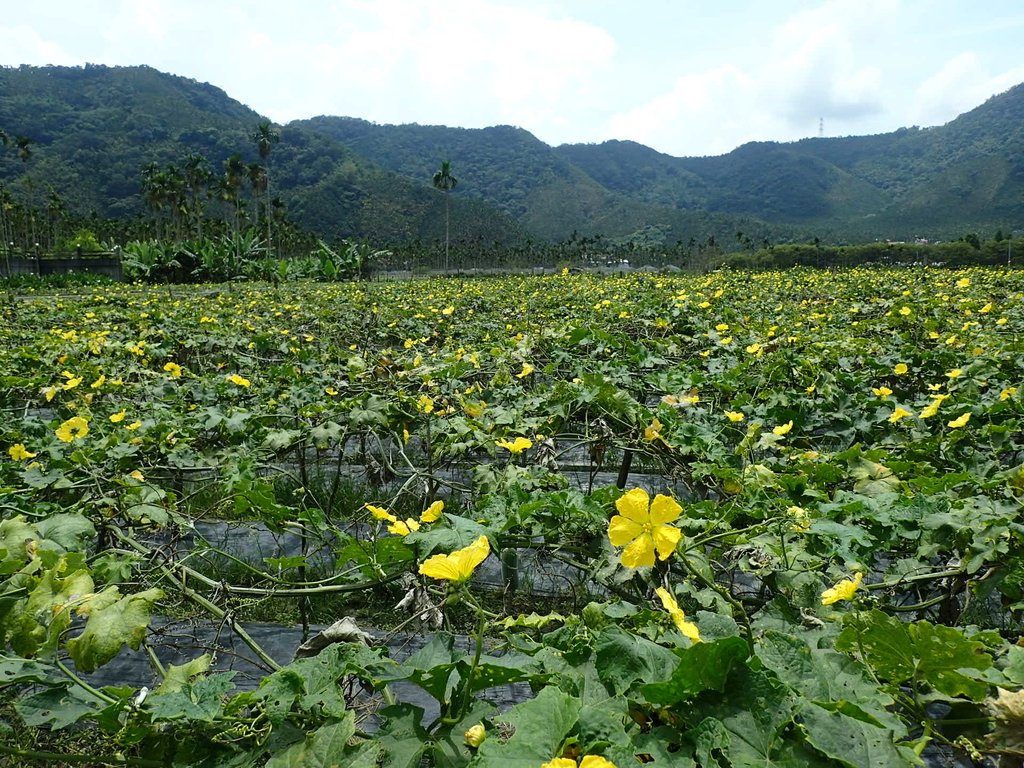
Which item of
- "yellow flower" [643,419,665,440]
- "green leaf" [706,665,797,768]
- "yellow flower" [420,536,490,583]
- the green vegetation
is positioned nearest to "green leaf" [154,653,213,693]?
the green vegetation

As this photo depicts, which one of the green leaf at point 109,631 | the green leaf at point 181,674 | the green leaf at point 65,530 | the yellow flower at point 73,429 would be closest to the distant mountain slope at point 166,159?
the yellow flower at point 73,429

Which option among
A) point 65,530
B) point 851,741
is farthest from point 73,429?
point 851,741

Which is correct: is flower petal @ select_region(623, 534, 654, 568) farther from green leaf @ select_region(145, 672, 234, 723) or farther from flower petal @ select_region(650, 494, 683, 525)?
green leaf @ select_region(145, 672, 234, 723)

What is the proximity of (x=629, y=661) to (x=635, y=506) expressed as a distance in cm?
24

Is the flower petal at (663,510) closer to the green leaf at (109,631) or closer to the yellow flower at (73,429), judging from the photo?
the green leaf at (109,631)

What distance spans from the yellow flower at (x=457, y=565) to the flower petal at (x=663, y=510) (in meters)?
0.28

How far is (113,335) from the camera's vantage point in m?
5.31

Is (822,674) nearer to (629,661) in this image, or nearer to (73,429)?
(629,661)

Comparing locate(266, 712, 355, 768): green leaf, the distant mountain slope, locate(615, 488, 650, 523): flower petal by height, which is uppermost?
the distant mountain slope

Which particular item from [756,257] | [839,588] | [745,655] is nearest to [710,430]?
[839,588]

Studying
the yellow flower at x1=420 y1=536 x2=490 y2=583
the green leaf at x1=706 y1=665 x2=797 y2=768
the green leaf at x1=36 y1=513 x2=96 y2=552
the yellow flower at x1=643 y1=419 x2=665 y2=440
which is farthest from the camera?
the yellow flower at x1=643 y1=419 x2=665 y2=440

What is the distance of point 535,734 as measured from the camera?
Answer: 701 mm

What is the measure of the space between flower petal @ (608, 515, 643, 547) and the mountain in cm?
5992

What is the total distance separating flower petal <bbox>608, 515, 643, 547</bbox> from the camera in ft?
3.34
